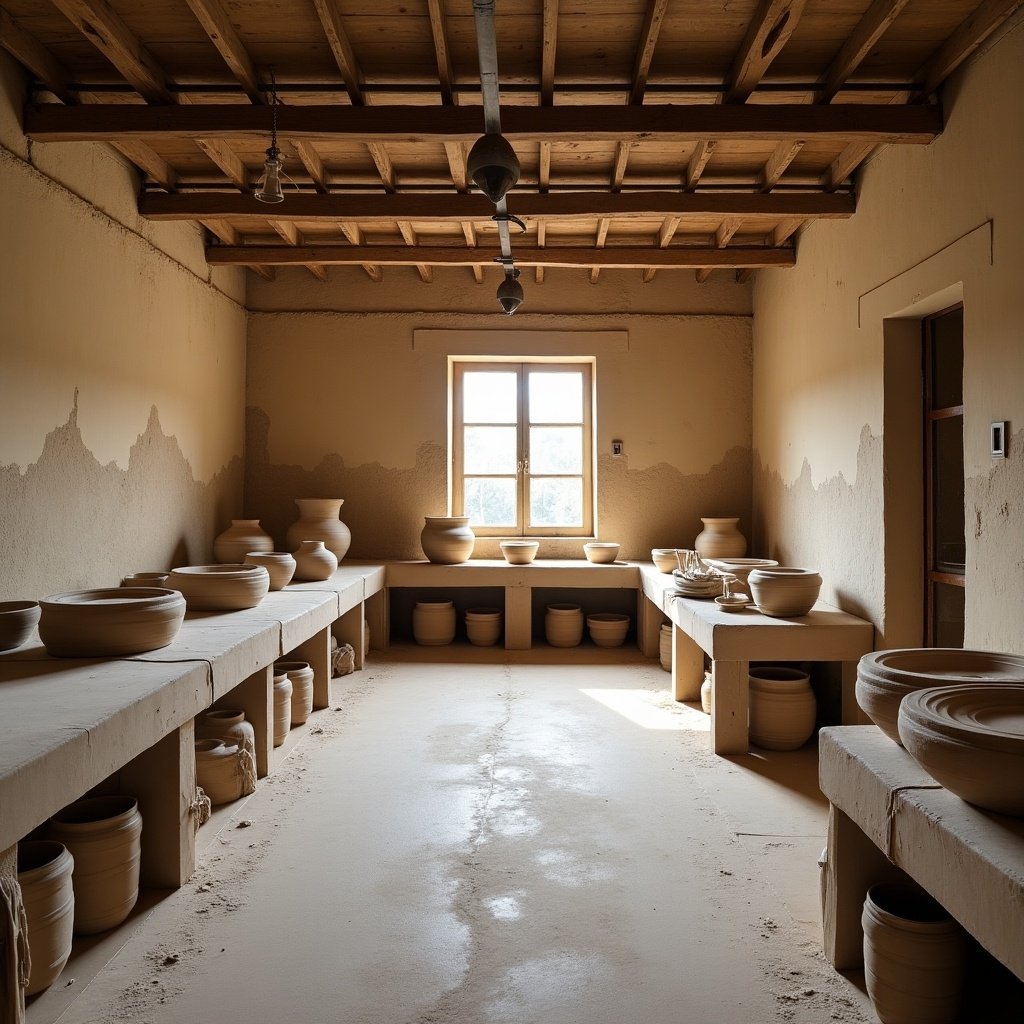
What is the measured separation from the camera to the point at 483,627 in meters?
6.71

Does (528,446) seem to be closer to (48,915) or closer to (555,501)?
(555,501)

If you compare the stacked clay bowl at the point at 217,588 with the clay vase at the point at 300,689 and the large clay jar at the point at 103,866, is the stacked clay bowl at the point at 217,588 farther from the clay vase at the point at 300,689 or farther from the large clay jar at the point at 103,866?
the large clay jar at the point at 103,866

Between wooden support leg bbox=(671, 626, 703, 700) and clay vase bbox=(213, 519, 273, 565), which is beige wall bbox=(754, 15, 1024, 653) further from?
clay vase bbox=(213, 519, 273, 565)

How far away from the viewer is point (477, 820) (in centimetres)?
321

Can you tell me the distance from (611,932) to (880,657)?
1.19 m

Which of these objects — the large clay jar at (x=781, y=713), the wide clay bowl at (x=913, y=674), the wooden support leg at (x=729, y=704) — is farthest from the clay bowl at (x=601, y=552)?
the wide clay bowl at (x=913, y=674)

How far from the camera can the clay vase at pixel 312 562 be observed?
5582mm

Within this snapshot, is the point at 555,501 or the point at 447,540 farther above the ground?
the point at 555,501

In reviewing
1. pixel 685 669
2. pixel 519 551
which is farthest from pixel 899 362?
pixel 519 551

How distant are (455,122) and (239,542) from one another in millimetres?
3490

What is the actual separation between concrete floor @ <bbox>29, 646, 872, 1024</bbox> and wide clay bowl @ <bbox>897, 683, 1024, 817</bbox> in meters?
0.75

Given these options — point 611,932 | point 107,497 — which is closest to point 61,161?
point 107,497

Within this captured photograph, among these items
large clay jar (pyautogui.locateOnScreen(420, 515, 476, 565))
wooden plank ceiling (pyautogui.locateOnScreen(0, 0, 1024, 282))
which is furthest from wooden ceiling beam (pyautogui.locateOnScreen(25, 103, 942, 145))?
large clay jar (pyautogui.locateOnScreen(420, 515, 476, 565))

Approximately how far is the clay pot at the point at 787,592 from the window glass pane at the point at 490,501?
3.22 m
